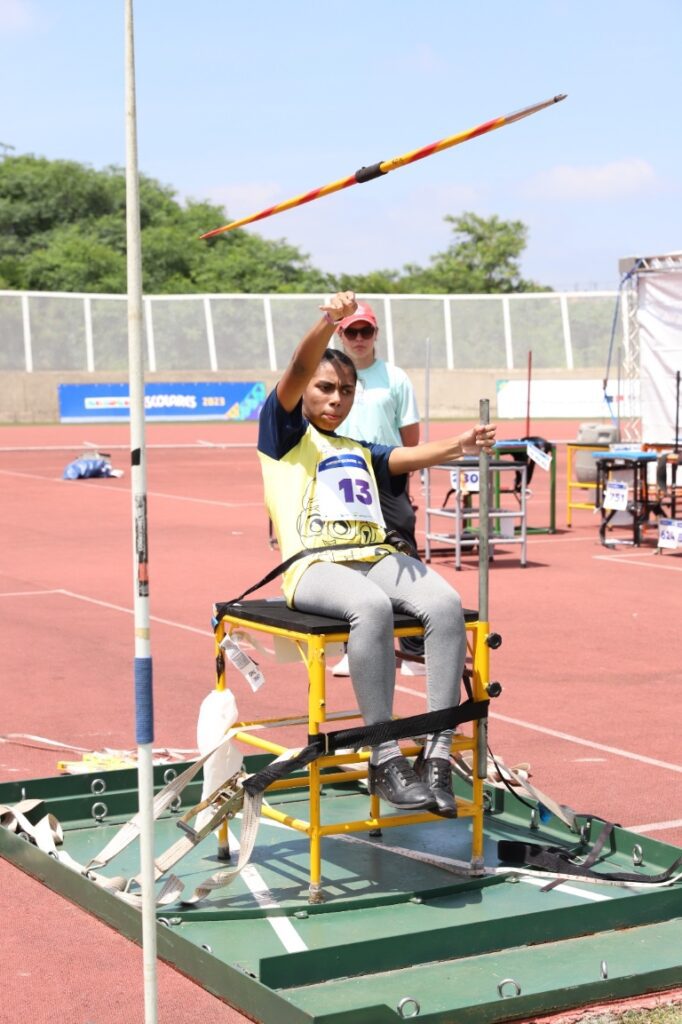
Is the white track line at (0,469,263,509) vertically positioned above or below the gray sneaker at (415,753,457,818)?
below

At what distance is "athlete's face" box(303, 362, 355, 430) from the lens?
552 cm

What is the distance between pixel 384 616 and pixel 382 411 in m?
3.59

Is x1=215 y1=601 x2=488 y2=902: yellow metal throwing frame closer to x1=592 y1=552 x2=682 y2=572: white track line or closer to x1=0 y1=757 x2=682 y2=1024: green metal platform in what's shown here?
x1=0 y1=757 x2=682 y2=1024: green metal platform

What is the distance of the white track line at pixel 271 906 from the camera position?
14.9 feet

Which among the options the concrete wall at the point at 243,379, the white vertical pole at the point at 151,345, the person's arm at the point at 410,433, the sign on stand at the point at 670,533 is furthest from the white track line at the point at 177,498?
the white vertical pole at the point at 151,345

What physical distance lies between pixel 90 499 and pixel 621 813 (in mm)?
16506

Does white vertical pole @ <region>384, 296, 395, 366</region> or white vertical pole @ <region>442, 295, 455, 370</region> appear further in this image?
white vertical pole @ <region>442, 295, 455, 370</region>

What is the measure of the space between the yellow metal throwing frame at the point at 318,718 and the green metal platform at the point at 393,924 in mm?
164

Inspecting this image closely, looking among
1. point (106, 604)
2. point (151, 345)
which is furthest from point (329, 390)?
point (151, 345)

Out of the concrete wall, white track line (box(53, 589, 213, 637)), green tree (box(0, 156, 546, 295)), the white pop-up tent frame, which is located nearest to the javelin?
white track line (box(53, 589, 213, 637))

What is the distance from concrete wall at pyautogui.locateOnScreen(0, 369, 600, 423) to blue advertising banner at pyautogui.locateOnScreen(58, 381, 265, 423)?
3.08 ft

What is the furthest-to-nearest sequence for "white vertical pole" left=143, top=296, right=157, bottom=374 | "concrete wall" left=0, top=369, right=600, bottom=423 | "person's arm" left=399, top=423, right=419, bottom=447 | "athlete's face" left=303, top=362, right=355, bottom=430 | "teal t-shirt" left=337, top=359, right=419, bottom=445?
"white vertical pole" left=143, top=296, right=157, bottom=374 < "concrete wall" left=0, top=369, right=600, bottom=423 < "person's arm" left=399, top=423, right=419, bottom=447 < "teal t-shirt" left=337, top=359, right=419, bottom=445 < "athlete's face" left=303, top=362, right=355, bottom=430

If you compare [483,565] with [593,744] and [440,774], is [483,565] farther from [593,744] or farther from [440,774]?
[593,744]

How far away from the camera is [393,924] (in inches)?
185
